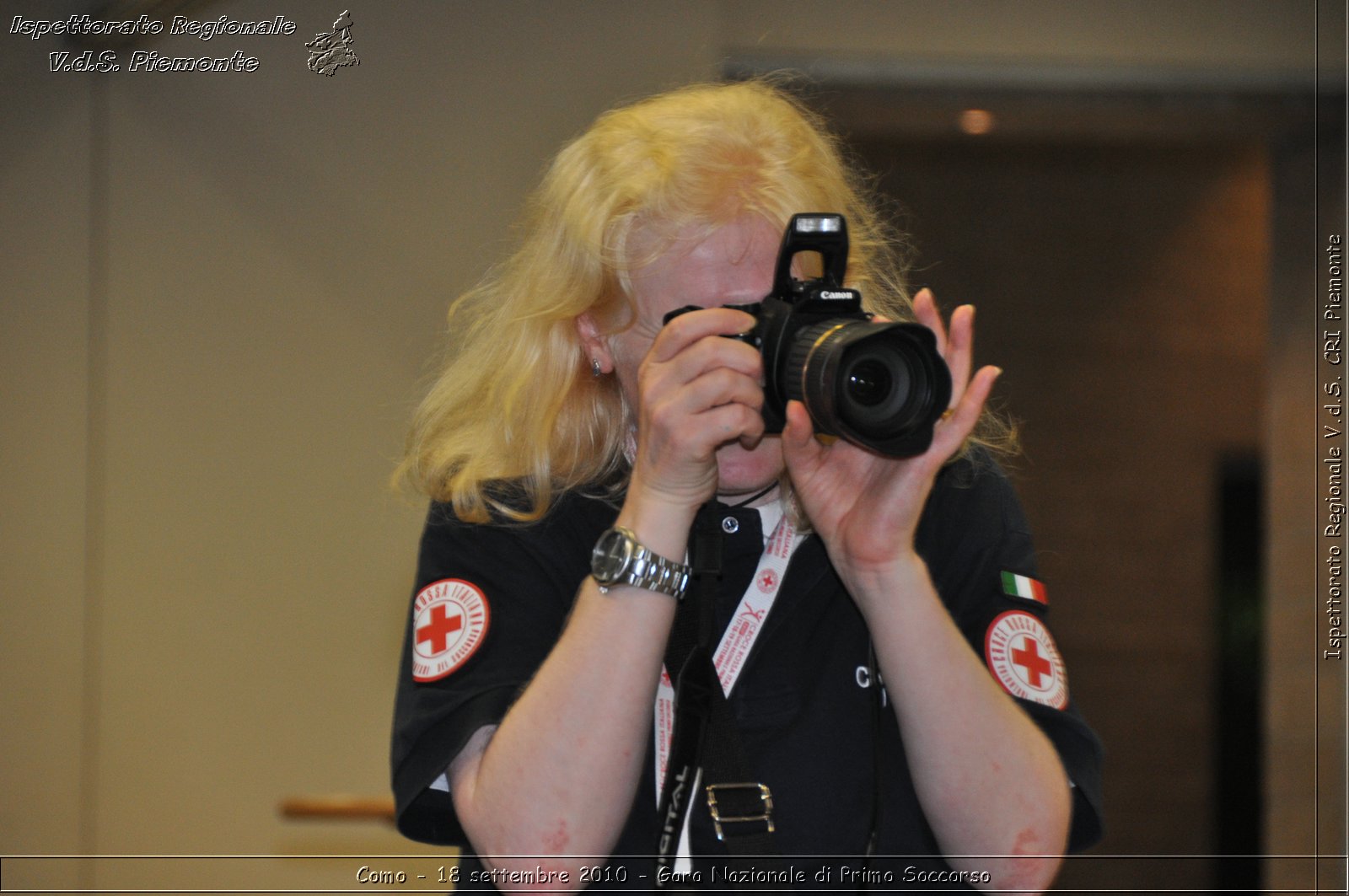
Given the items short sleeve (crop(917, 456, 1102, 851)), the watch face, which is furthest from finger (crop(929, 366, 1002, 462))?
the watch face

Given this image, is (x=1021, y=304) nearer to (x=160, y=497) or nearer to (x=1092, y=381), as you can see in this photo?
(x=1092, y=381)

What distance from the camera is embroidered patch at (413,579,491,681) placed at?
0.88 m

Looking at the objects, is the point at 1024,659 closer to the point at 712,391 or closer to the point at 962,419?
the point at 962,419

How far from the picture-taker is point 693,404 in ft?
2.78

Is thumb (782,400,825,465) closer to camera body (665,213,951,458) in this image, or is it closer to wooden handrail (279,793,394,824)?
camera body (665,213,951,458)

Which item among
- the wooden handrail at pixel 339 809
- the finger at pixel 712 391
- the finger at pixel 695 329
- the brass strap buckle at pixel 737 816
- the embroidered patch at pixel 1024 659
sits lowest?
the wooden handrail at pixel 339 809

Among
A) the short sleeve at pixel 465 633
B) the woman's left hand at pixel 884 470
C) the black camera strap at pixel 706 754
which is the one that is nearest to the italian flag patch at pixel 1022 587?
the woman's left hand at pixel 884 470

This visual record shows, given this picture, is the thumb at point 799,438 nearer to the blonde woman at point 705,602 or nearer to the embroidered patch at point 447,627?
the blonde woman at point 705,602

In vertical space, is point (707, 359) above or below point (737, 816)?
above

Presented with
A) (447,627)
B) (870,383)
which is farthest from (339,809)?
(870,383)

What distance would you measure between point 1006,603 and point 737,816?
273 mm

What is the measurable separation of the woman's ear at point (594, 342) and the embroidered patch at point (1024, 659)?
39 cm

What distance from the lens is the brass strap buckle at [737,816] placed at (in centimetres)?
85

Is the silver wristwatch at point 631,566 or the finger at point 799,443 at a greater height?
the finger at point 799,443
